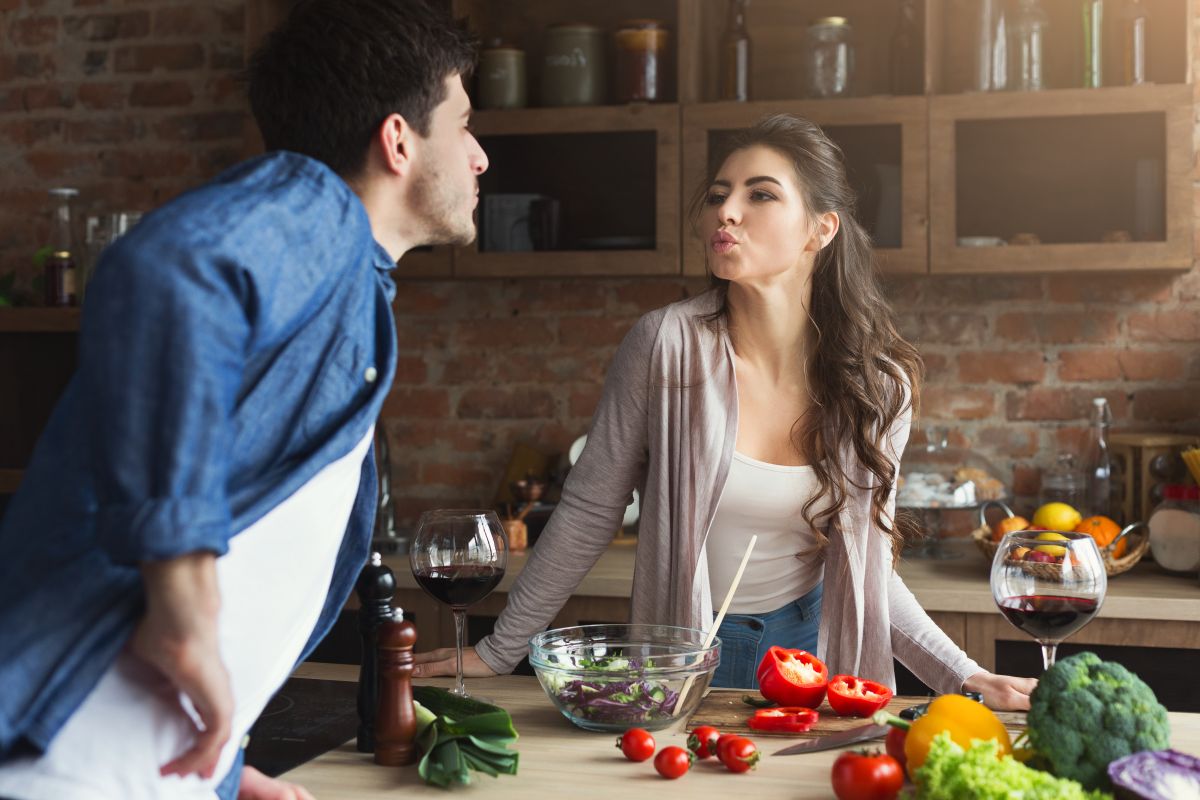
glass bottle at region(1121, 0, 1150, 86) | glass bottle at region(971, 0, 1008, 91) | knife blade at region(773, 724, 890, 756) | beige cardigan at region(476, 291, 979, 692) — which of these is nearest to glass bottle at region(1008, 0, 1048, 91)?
glass bottle at region(971, 0, 1008, 91)

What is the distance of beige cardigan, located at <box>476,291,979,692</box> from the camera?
195 centimetres

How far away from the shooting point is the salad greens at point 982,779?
0.94 metres

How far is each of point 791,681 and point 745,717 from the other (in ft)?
0.22

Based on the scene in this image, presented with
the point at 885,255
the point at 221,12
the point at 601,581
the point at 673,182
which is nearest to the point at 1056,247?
the point at 885,255

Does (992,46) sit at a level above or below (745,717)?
above

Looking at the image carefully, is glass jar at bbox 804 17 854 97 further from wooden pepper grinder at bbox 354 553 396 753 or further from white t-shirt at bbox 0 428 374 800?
white t-shirt at bbox 0 428 374 800

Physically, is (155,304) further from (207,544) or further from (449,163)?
(449,163)

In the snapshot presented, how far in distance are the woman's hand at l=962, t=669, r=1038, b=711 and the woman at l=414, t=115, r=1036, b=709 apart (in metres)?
0.39

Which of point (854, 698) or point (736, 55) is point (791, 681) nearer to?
point (854, 698)

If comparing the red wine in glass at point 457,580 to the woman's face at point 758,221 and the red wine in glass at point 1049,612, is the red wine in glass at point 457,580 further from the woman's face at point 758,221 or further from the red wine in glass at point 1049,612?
the woman's face at point 758,221

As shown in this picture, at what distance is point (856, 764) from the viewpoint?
109cm

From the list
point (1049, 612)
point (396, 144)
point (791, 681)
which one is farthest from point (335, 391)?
point (1049, 612)

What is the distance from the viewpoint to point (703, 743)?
4.10 feet

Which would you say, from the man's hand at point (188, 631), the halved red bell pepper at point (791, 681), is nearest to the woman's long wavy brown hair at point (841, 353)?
the halved red bell pepper at point (791, 681)
